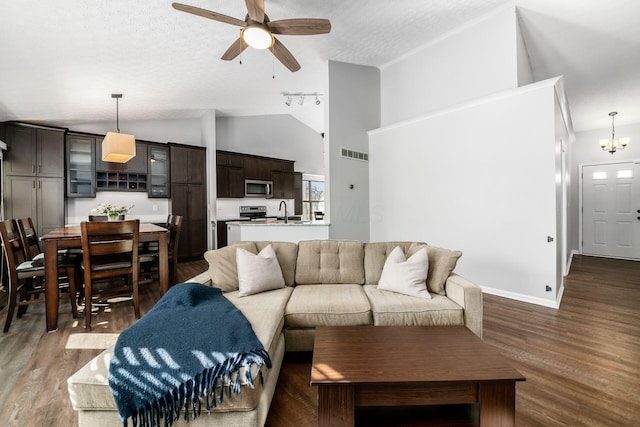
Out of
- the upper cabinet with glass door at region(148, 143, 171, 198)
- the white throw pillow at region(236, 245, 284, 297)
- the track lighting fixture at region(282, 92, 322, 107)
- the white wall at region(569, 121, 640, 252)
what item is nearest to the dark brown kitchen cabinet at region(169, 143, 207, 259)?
the upper cabinet with glass door at region(148, 143, 171, 198)

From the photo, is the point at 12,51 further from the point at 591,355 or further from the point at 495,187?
the point at 591,355

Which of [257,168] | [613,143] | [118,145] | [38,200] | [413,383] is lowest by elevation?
[413,383]

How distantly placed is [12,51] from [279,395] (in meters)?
4.02

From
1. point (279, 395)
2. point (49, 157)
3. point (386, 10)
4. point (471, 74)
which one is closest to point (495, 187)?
point (471, 74)

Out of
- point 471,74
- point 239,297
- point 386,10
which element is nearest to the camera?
point 239,297

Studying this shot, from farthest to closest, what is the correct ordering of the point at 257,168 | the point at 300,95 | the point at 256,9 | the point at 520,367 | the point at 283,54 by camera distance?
the point at 257,168 < the point at 300,95 < the point at 283,54 < the point at 256,9 < the point at 520,367

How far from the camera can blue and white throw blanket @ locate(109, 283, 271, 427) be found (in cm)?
119

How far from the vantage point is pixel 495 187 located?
3.46m

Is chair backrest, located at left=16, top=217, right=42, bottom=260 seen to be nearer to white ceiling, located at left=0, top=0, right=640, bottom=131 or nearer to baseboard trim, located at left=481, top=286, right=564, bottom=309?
white ceiling, located at left=0, top=0, right=640, bottom=131

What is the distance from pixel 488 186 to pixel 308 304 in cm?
283

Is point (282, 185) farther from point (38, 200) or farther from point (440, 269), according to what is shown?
point (440, 269)

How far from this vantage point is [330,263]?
Answer: 8.66 ft


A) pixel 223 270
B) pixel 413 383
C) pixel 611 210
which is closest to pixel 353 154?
pixel 223 270

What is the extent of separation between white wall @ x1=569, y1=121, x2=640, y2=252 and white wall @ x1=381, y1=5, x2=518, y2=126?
450cm
